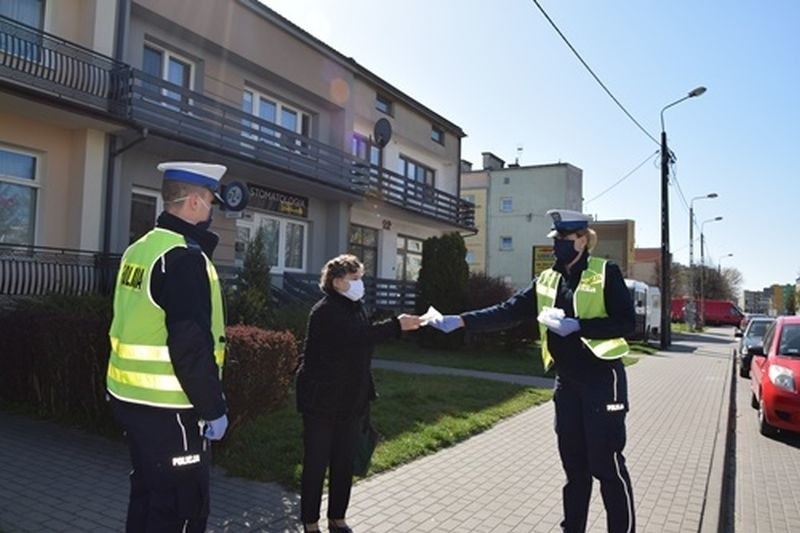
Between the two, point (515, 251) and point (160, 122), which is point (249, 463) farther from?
point (515, 251)

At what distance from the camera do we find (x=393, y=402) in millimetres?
9156

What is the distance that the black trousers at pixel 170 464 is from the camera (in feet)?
8.84

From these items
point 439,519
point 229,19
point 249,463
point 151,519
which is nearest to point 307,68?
point 229,19

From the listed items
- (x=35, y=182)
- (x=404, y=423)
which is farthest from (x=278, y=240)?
(x=404, y=423)

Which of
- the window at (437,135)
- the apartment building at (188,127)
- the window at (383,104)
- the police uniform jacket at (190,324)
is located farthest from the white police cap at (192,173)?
the window at (437,135)

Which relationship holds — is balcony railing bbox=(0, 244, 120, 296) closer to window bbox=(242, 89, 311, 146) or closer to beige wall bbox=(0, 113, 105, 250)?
beige wall bbox=(0, 113, 105, 250)

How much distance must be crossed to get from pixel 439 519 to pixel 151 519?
8.74 feet

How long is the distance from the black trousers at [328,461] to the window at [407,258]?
2211 centimetres

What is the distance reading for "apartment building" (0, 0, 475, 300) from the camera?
38.8 feet

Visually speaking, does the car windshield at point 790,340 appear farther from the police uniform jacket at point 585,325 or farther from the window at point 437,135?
the window at point 437,135

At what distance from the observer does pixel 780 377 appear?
8320 millimetres

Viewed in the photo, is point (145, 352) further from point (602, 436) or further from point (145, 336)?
point (602, 436)

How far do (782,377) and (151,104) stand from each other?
494 inches

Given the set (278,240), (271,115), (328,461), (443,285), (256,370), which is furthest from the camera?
(278,240)
